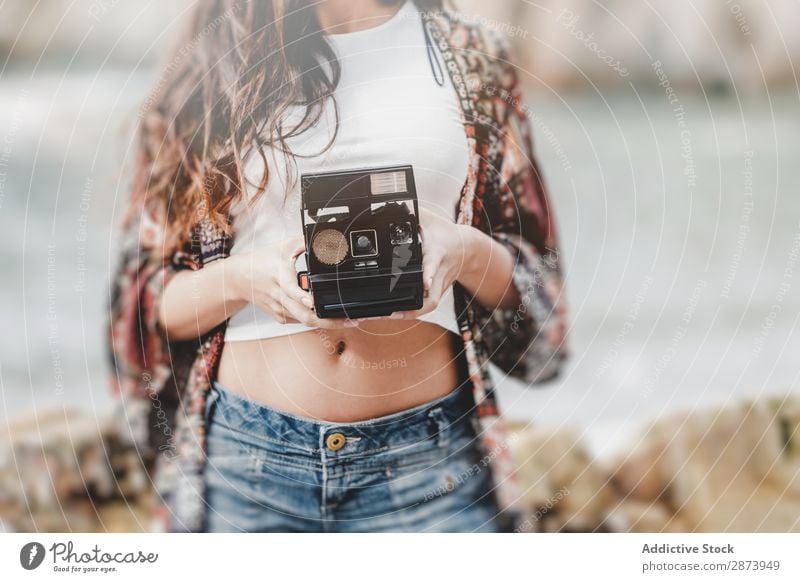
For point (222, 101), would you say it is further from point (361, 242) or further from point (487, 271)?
point (487, 271)

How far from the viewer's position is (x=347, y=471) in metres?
0.83

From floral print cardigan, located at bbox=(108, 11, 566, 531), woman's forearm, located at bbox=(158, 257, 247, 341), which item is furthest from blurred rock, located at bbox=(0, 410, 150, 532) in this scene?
woman's forearm, located at bbox=(158, 257, 247, 341)

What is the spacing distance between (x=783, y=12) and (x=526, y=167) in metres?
0.39

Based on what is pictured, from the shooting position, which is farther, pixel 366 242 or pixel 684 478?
pixel 684 478

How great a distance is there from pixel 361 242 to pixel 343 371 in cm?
15

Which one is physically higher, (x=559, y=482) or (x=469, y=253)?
(x=469, y=253)

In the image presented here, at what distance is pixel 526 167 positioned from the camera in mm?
824

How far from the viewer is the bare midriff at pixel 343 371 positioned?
2.60 feet

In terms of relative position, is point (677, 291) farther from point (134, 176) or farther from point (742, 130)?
point (134, 176)

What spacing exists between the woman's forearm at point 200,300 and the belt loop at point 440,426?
0.27 metres

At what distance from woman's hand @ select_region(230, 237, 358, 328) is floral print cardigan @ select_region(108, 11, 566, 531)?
4 centimetres

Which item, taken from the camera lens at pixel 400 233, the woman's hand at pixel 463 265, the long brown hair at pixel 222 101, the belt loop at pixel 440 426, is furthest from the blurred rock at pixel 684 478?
the long brown hair at pixel 222 101

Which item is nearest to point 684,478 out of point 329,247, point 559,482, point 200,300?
point 559,482
